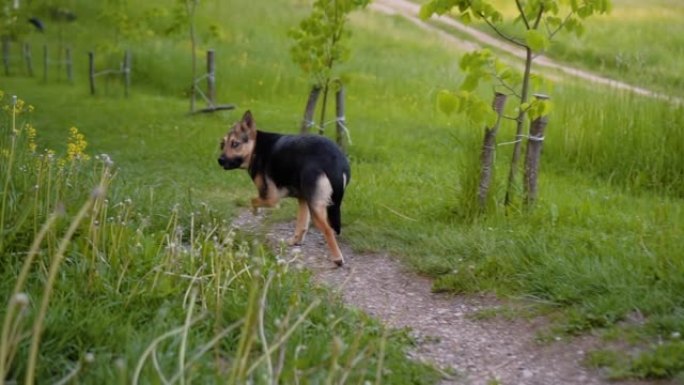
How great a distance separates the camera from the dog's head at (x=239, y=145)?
7859 millimetres

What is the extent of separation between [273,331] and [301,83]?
39.2 ft

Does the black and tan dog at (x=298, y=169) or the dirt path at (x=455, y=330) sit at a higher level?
the black and tan dog at (x=298, y=169)

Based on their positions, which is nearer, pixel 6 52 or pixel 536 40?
pixel 536 40

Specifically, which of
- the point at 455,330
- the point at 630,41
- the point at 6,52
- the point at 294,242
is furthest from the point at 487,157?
the point at 630,41

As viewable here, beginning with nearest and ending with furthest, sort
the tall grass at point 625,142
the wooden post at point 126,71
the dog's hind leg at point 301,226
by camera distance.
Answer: the dog's hind leg at point 301,226 → the tall grass at point 625,142 → the wooden post at point 126,71

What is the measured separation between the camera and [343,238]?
8.27 metres

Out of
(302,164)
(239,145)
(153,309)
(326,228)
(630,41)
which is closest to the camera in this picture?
(153,309)

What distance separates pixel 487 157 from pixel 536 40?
1182 mm

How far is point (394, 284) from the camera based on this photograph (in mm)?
7156

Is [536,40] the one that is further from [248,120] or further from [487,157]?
[248,120]

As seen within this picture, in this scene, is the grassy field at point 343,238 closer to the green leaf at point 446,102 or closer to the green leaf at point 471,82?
the green leaf at point 471,82

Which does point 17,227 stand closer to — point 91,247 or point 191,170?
point 91,247

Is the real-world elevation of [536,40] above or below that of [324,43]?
above

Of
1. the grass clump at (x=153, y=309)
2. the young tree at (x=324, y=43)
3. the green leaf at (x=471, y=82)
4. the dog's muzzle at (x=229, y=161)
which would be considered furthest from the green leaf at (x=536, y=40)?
the young tree at (x=324, y=43)
